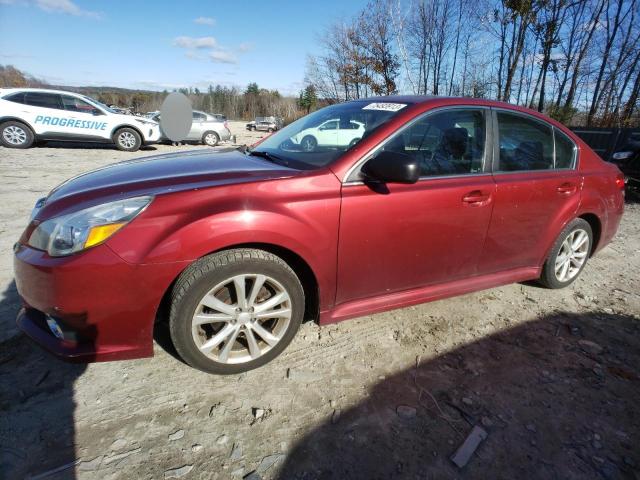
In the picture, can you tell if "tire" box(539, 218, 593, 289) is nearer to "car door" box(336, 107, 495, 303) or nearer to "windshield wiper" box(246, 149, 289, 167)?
"car door" box(336, 107, 495, 303)

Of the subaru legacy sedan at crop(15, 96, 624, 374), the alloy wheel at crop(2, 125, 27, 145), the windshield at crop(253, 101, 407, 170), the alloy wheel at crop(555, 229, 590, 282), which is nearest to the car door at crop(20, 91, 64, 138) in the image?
the alloy wheel at crop(2, 125, 27, 145)

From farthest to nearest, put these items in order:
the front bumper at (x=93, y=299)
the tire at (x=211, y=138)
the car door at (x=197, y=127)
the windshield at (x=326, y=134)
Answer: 1. the tire at (x=211, y=138)
2. the car door at (x=197, y=127)
3. the windshield at (x=326, y=134)
4. the front bumper at (x=93, y=299)

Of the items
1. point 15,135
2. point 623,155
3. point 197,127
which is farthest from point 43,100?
point 623,155

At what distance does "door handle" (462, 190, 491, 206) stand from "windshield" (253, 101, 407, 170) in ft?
2.44

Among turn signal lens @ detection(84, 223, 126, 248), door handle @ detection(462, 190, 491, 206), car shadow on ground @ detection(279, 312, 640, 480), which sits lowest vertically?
car shadow on ground @ detection(279, 312, 640, 480)

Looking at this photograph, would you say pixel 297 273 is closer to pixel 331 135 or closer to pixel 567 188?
pixel 331 135

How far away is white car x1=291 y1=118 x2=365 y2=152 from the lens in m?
2.48

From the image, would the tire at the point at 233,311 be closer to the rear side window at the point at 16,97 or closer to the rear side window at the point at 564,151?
the rear side window at the point at 564,151

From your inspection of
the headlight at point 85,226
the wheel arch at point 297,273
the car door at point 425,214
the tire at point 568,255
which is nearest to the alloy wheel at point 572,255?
the tire at point 568,255

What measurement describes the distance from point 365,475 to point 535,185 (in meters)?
2.36

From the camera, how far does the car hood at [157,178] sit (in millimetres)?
1952

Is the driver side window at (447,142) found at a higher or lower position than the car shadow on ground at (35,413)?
higher

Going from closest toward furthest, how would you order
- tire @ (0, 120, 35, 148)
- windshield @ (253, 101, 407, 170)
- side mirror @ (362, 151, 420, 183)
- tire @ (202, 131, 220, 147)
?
side mirror @ (362, 151, 420, 183) < windshield @ (253, 101, 407, 170) < tire @ (0, 120, 35, 148) < tire @ (202, 131, 220, 147)

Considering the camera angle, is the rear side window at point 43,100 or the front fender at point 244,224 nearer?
the front fender at point 244,224
